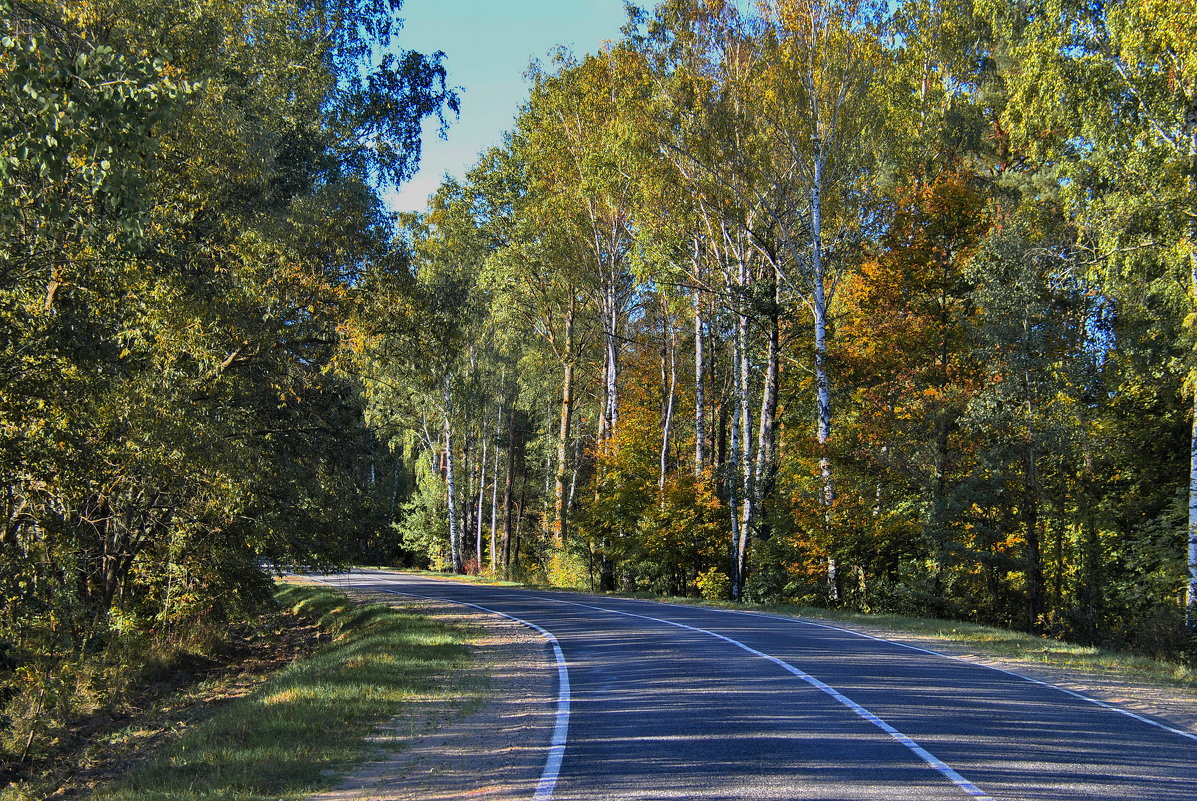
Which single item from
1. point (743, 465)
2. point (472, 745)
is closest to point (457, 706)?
point (472, 745)

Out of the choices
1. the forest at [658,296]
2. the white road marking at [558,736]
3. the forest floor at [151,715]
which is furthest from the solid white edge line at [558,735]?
the forest at [658,296]

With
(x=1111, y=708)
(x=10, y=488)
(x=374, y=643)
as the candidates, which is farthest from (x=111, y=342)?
(x=1111, y=708)

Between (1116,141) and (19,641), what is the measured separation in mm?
21746

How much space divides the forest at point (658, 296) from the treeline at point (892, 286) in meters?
0.12

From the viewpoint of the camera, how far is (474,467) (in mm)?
54969

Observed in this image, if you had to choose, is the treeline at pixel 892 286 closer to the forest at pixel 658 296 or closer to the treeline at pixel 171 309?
the forest at pixel 658 296

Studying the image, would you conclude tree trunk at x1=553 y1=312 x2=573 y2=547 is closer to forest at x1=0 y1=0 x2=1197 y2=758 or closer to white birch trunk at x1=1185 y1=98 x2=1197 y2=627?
forest at x1=0 y1=0 x2=1197 y2=758

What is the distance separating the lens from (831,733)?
25.4ft

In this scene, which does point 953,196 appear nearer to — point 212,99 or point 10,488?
point 212,99

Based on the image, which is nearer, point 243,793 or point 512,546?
point 243,793

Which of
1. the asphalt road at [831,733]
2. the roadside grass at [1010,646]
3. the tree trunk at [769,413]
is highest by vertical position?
the tree trunk at [769,413]

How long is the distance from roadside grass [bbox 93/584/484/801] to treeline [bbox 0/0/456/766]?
3946mm

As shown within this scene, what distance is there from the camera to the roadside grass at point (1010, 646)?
12438 mm

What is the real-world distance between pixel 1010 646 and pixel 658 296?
77.5 ft
